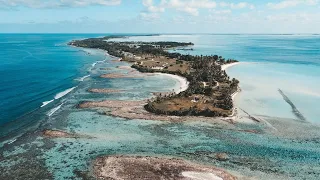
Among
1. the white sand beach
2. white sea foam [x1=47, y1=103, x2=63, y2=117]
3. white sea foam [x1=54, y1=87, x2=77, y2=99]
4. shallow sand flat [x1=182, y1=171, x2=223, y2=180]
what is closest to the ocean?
white sea foam [x1=47, y1=103, x2=63, y2=117]

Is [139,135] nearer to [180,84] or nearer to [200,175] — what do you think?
[200,175]

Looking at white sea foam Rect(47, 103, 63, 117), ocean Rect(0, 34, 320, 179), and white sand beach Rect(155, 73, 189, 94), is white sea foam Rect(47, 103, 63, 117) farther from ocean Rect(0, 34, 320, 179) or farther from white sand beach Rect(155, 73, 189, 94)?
white sand beach Rect(155, 73, 189, 94)

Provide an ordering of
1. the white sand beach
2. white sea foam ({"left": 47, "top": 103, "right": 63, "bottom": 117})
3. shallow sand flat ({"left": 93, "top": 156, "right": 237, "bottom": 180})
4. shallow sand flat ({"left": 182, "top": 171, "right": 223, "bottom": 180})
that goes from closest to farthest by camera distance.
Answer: shallow sand flat ({"left": 182, "top": 171, "right": 223, "bottom": 180}) → shallow sand flat ({"left": 93, "top": 156, "right": 237, "bottom": 180}) → white sea foam ({"left": 47, "top": 103, "right": 63, "bottom": 117}) → the white sand beach

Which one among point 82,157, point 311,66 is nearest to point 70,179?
point 82,157

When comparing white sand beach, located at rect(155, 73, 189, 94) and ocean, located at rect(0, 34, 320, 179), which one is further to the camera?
white sand beach, located at rect(155, 73, 189, 94)

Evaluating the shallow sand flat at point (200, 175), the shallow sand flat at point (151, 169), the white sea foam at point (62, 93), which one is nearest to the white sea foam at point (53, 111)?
the white sea foam at point (62, 93)

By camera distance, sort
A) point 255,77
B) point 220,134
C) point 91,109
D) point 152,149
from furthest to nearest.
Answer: point 255,77, point 91,109, point 220,134, point 152,149

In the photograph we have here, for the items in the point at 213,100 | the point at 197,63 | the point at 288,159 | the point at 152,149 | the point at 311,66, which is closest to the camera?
the point at 288,159

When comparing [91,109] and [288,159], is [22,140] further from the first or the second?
[288,159]

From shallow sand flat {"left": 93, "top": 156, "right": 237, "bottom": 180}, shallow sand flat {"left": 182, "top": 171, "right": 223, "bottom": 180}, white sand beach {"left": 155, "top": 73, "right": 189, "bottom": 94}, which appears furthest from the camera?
white sand beach {"left": 155, "top": 73, "right": 189, "bottom": 94}
